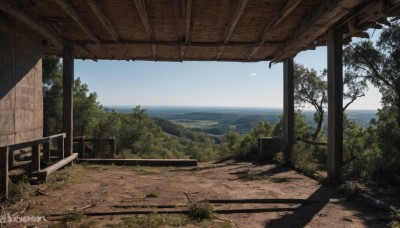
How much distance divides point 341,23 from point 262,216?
5.47m

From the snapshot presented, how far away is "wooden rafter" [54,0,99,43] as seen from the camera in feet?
24.5

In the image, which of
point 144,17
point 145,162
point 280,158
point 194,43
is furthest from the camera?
point 145,162

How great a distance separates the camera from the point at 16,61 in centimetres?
915

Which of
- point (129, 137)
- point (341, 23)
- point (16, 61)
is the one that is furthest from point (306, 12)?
point (129, 137)

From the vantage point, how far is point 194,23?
30.4 ft

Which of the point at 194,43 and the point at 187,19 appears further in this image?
the point at 194,43

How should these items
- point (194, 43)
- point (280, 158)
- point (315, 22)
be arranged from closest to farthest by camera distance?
point (315, 22), point (194, 43), point (280, 158)

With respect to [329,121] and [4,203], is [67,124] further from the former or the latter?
[329,121]

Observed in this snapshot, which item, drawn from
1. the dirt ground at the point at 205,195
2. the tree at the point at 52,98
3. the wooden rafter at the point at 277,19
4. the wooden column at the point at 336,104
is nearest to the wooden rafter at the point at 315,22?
the wooden column at the point at 336,104

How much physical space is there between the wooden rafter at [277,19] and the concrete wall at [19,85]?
689cm

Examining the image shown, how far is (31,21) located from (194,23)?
4.14 meters

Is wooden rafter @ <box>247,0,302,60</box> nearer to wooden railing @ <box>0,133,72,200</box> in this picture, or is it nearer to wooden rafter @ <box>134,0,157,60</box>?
wooden rafter @ <box>134,0,157,60</box>

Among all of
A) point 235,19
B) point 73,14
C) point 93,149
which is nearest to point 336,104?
point 235,19

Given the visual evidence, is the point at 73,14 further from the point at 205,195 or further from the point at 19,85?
the point at 205,195
